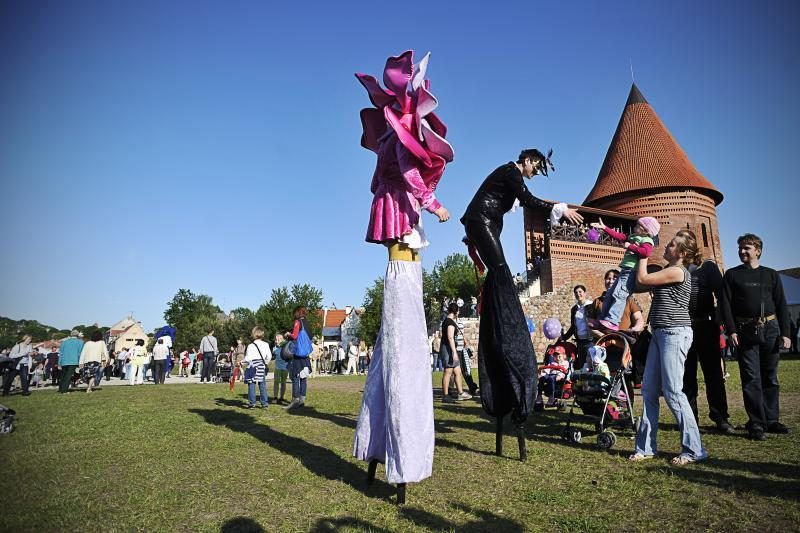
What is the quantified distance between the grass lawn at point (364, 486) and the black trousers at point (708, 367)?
0.57m

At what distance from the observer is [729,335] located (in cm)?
565

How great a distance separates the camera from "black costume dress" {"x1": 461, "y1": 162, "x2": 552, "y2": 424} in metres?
4.38

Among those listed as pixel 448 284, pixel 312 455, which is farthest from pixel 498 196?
pixel 448 284

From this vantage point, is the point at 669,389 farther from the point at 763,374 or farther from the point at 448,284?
the point at 448,284

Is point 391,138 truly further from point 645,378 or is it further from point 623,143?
point 623,143

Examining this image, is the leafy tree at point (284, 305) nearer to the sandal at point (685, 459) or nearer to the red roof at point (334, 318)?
the red roof at point (334, 318)

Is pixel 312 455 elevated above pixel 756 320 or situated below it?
below

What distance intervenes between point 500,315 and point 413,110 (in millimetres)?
2112

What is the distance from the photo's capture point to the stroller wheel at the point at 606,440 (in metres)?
4.62

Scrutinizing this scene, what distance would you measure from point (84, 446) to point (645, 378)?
20.4 ft

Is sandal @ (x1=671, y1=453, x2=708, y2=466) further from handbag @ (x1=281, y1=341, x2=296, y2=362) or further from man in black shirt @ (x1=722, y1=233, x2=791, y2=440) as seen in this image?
handbag @ (x1=281, y1=341, x2=296, y2=362)

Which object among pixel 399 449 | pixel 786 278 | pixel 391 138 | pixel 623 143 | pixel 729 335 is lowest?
pixel 399 449

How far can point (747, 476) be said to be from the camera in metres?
3.57

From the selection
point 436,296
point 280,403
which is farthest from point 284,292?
point 280,403
